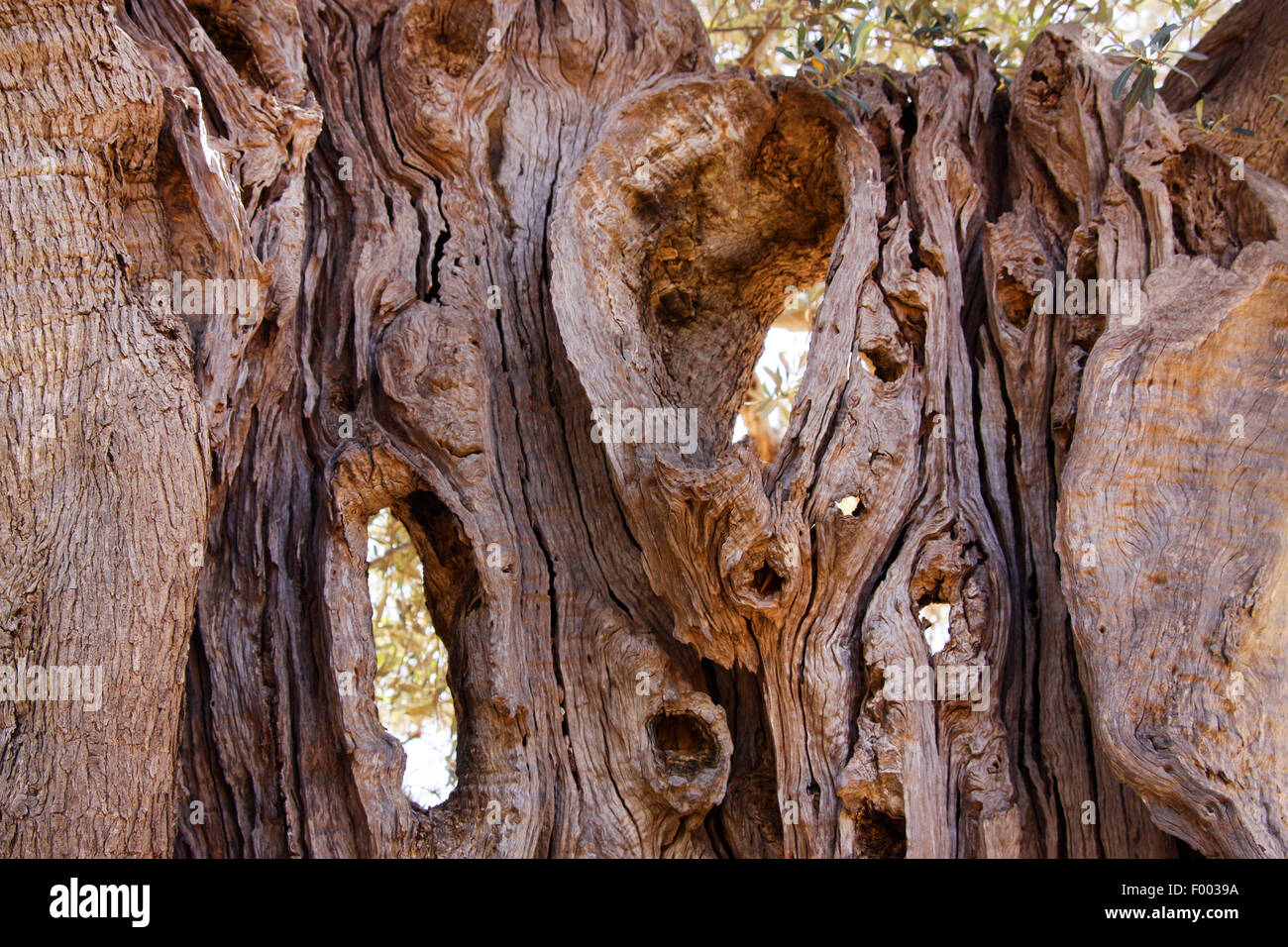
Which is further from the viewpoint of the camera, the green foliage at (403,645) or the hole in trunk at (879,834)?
the green foliage at (403,645)

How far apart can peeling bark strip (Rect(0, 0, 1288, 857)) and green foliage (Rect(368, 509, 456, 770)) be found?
3.20 metres

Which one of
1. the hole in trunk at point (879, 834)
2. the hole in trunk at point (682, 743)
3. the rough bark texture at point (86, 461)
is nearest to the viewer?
the rough bark texture at point (86, 461)

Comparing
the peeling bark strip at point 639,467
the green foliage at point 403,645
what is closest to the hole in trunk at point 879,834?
the peeling bark strip at point 639,467

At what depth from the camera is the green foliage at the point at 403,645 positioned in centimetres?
725

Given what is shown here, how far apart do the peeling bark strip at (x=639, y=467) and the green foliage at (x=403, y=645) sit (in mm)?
3199

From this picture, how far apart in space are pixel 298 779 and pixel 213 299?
144cm

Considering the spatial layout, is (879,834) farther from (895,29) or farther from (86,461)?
(895,29)

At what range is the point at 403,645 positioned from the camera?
7.26 meters

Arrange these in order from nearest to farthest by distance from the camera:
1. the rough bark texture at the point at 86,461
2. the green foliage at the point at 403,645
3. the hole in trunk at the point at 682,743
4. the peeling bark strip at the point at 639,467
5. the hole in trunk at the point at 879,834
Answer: the rough bark texture at the point at 86,461, the peeling bark strip at the point at 639,467, the hole in trunk at the point at 879,834, the hole in trunk at the point at 682,743, the green foliage at the point at 403,645

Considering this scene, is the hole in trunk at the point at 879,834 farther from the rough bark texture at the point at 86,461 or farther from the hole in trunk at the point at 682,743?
the rough bark texture at the point at 86,461

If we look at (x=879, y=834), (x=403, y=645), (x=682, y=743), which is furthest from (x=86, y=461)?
(x=403, y=645)

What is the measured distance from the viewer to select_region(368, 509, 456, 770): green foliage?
7.25 metres
